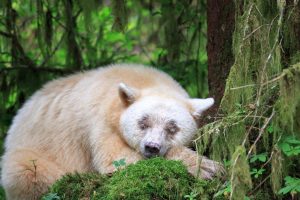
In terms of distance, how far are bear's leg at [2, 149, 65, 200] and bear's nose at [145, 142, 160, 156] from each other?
3.89 ft

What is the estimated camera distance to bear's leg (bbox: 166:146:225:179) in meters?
5.35

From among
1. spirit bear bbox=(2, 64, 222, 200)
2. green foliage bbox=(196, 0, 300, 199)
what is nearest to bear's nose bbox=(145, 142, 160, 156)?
spirit bear bbox=(2, 64, 222, 200)

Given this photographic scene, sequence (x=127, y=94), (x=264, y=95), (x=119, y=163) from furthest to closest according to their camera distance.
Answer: (x=127, y=94) → (x=119, y=163) → (x=264, y=95)

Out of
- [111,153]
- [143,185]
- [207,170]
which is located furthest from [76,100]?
[143,185]

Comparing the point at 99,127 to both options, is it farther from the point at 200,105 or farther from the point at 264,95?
the point at 264,95

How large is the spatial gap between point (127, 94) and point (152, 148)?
0.70 meters

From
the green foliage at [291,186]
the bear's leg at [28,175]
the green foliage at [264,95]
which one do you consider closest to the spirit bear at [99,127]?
the bear's leg at [28,175]

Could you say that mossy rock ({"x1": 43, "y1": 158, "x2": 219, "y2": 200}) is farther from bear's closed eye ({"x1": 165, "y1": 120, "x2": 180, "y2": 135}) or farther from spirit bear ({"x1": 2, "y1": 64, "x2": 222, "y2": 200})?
bear's closed eye ({"x1": 165, "y1": 120, "x2": 180, "y2": 135})

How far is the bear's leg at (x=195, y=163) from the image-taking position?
5.35 m

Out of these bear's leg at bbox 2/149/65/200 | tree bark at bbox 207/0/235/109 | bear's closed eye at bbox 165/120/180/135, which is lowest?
bear's leg at bbox 2/149/65/200

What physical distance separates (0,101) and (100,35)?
1.78 m

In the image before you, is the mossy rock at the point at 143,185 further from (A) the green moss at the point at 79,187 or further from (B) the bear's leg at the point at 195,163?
(B) the bear's leg at the point at 195,163

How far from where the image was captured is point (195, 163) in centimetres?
577

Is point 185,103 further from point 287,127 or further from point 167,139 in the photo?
point 287,127
